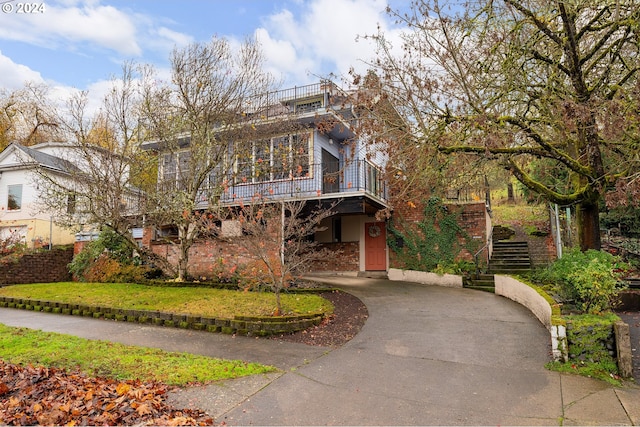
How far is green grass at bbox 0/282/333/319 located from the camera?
9.08 meters

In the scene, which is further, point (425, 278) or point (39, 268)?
point (39, 268)

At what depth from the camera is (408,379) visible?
5.22 m

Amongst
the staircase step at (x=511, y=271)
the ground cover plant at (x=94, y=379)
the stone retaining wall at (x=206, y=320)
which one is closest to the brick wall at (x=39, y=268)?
the stone retaining wall at (x=206, y=320)

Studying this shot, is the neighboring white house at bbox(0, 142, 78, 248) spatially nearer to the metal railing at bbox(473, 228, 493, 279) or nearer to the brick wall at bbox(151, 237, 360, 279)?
the brick wall at bbox(151, 237, 360, 279)

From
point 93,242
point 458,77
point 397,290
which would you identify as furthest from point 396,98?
point 93,242

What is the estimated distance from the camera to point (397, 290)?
1241 centimetres

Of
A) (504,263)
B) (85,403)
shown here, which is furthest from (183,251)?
(504,263)

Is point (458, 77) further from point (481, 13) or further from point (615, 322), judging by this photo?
point (615, 322)

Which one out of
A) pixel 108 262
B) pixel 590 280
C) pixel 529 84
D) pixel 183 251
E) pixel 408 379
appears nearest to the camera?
pixel 408 379

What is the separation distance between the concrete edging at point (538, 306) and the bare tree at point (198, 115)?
30.6 feet

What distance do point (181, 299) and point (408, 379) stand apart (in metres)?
7.31

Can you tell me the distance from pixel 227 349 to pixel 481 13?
25.8ft

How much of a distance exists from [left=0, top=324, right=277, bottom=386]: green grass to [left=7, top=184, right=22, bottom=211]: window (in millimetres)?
19149

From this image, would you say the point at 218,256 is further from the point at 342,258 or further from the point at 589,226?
the point at 589,226
